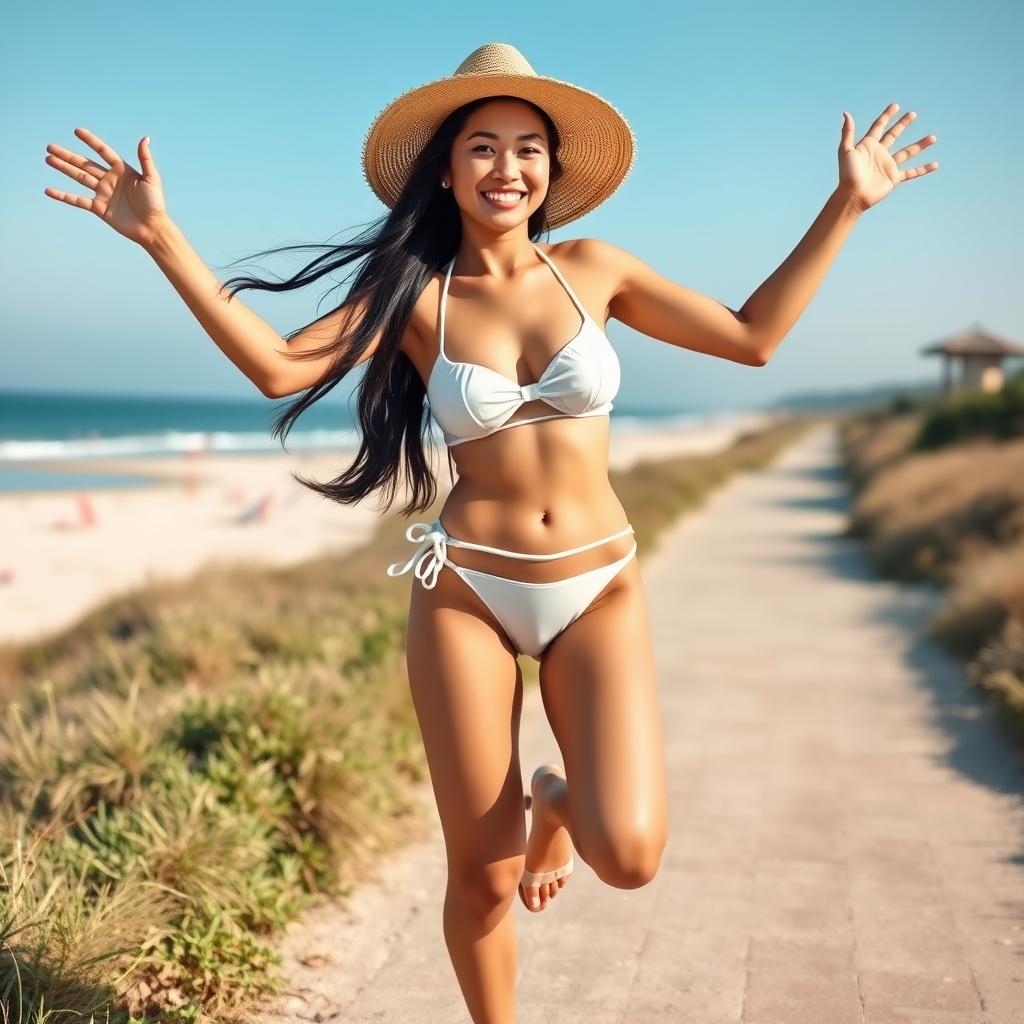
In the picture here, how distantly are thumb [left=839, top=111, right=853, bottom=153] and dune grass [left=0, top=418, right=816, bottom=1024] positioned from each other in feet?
8.66

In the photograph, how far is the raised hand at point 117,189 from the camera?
268 centimetres

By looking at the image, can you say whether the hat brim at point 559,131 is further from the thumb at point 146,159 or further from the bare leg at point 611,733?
the bare leg at point 611,733

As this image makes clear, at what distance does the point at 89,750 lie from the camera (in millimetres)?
4566

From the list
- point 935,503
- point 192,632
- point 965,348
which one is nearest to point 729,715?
point 192,632

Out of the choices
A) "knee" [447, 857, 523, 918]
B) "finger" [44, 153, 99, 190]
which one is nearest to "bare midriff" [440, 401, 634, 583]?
"knee" [447, 857, 523, 918]

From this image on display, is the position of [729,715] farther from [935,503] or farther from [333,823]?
[935,503]

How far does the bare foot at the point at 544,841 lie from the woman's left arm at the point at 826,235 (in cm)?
119

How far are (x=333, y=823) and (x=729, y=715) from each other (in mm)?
3177

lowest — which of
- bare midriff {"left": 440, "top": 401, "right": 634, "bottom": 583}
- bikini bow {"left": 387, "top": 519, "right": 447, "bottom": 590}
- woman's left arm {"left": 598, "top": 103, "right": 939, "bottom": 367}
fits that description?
bikini bow {"left": 387, "top": 519, "right": 447, "bottom": 590}

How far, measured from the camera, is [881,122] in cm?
302

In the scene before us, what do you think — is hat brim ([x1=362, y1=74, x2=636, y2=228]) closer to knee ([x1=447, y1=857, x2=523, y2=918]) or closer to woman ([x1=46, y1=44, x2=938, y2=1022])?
woman ([x1=46, y1=44, x2=938, y2=1022])

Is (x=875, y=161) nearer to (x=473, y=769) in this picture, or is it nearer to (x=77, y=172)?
(x=473, y=769)

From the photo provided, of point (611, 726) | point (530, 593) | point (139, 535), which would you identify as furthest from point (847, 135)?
point (139, 535)

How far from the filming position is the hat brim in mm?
2936
